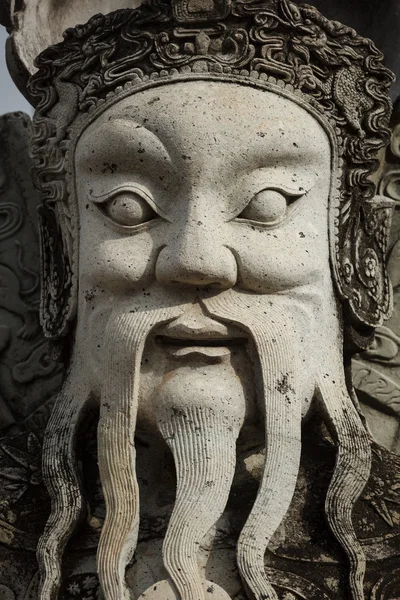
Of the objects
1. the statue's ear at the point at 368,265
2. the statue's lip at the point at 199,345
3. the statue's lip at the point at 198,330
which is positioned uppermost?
the statue's ear at the point at 368,265

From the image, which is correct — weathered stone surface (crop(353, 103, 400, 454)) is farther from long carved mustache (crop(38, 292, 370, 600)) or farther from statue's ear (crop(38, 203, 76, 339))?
statue's ear (crop(38, 203, 76, 339))

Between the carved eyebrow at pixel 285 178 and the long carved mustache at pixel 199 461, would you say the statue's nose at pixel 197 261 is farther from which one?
the carved eyebrow at pixel 285 178

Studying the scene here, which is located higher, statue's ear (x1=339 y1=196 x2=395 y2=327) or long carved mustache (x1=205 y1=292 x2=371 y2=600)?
statue's ear (x1=339 y1=196 x2=395 y2=327)

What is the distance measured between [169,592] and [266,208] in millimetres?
1171

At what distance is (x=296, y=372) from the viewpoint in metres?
4.07

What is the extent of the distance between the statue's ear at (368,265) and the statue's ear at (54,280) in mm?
879

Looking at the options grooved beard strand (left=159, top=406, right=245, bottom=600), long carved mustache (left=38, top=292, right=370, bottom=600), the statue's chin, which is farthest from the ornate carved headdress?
the statue's chin

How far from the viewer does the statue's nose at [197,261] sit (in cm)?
399

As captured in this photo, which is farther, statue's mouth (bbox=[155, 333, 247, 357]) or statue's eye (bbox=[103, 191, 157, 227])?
statue's eye (bbox=[103, 191, 157, 227])

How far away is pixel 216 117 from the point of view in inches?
162

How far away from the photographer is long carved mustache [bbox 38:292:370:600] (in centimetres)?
387

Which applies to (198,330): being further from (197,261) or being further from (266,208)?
(266,208)

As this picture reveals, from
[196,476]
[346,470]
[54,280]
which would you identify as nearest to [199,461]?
[196,476]

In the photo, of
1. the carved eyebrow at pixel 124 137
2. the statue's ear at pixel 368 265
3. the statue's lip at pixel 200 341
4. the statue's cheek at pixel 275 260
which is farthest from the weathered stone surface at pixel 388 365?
the carved eyebrow at pixel 124 137
